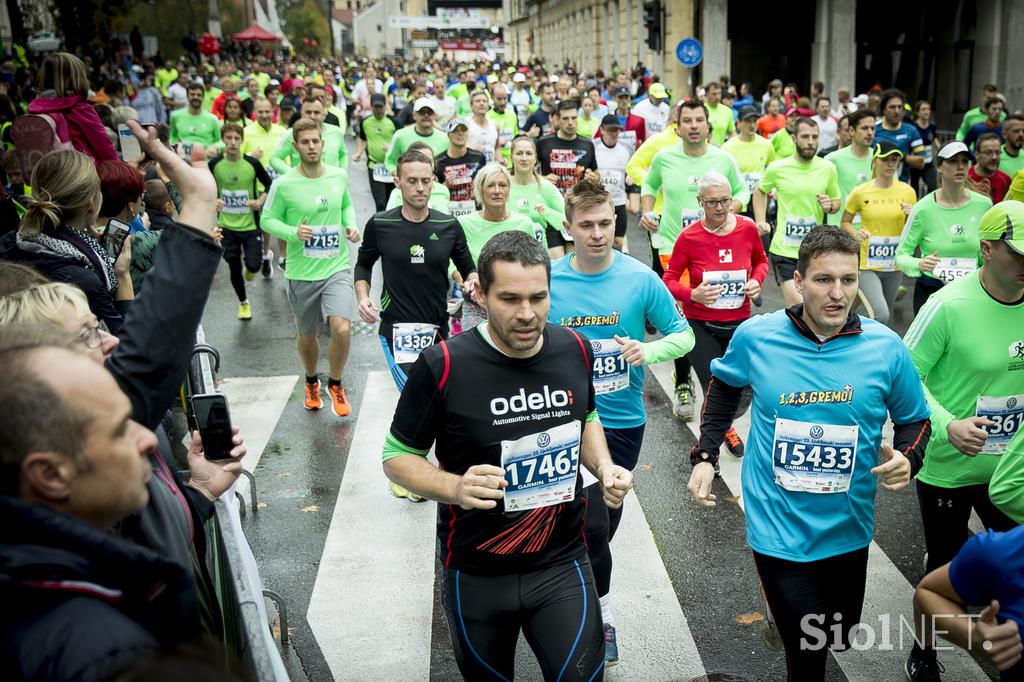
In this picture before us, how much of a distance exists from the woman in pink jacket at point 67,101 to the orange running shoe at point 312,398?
2376 millimetres

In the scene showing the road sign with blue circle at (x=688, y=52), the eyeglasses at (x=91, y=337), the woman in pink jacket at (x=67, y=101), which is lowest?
the eyeglasses at (x=91, y=337)

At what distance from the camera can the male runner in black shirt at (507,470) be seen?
3.47 metres

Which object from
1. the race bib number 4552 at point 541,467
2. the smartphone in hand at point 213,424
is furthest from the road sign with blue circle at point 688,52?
the smartphone in hand at point 213,424

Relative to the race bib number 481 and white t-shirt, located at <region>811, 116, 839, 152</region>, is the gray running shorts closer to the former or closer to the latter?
the race bib number 481

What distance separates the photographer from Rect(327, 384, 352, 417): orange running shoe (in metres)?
8.29

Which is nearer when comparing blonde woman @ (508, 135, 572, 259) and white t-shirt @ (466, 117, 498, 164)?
blonde woman @ (508, 135, 572, 259)

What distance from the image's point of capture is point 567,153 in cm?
1162

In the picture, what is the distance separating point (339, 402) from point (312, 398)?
0.31m

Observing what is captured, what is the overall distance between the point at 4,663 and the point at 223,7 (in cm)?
7622

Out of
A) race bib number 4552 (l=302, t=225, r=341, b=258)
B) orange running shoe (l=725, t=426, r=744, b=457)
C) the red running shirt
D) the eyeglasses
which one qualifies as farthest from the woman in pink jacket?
the eyeglasses

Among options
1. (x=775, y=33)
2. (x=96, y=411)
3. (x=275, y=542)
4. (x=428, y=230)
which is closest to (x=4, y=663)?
(x=96, y=411)

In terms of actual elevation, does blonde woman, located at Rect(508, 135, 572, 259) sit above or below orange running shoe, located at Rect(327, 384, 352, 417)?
above

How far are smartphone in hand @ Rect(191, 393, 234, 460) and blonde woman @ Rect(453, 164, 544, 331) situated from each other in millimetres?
4218

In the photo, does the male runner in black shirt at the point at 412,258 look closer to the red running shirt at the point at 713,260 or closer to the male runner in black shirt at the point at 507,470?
the red running shirt at the point at 713,260
